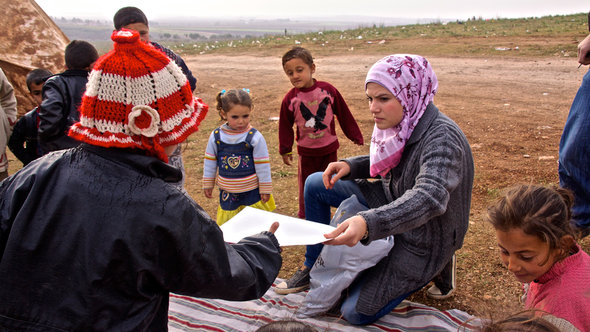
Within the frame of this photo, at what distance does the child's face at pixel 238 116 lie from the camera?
139 inches

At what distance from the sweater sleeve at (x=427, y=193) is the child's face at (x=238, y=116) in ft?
4.98

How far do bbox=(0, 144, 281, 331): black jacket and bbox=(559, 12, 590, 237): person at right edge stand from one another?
8.09 feet

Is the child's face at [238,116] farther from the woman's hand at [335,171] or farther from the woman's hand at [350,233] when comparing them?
the woman's hand at [350,233]

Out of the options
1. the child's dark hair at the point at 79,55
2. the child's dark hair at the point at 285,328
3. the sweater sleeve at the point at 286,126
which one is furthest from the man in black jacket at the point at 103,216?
the sweater sleeve at the point at 286,126

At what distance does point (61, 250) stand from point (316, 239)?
112 centimetres

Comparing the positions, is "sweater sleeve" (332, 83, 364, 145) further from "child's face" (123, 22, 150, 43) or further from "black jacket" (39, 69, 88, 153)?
"black jacket" (39, 69, 88, 153)

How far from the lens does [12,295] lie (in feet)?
5.06

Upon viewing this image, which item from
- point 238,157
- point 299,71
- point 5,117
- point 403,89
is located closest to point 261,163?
point 238,157

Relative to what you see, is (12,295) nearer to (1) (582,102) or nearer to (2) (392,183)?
(2) (392,183)

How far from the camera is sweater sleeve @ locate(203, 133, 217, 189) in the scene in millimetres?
3686

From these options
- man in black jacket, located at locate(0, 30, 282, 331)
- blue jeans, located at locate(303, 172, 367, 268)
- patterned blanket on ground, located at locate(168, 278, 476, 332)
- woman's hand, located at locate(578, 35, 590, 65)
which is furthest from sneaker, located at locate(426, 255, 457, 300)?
man in black jacket, located at locate(0, 30, 282, 331)

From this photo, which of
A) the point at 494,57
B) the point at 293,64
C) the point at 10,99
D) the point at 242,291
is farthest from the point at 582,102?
the point at 494,57

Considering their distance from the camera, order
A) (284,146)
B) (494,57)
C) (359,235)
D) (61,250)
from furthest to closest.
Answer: (494,57)
(284,146)
(359,235)
(61,250)

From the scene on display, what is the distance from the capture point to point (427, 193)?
90.2 inches
